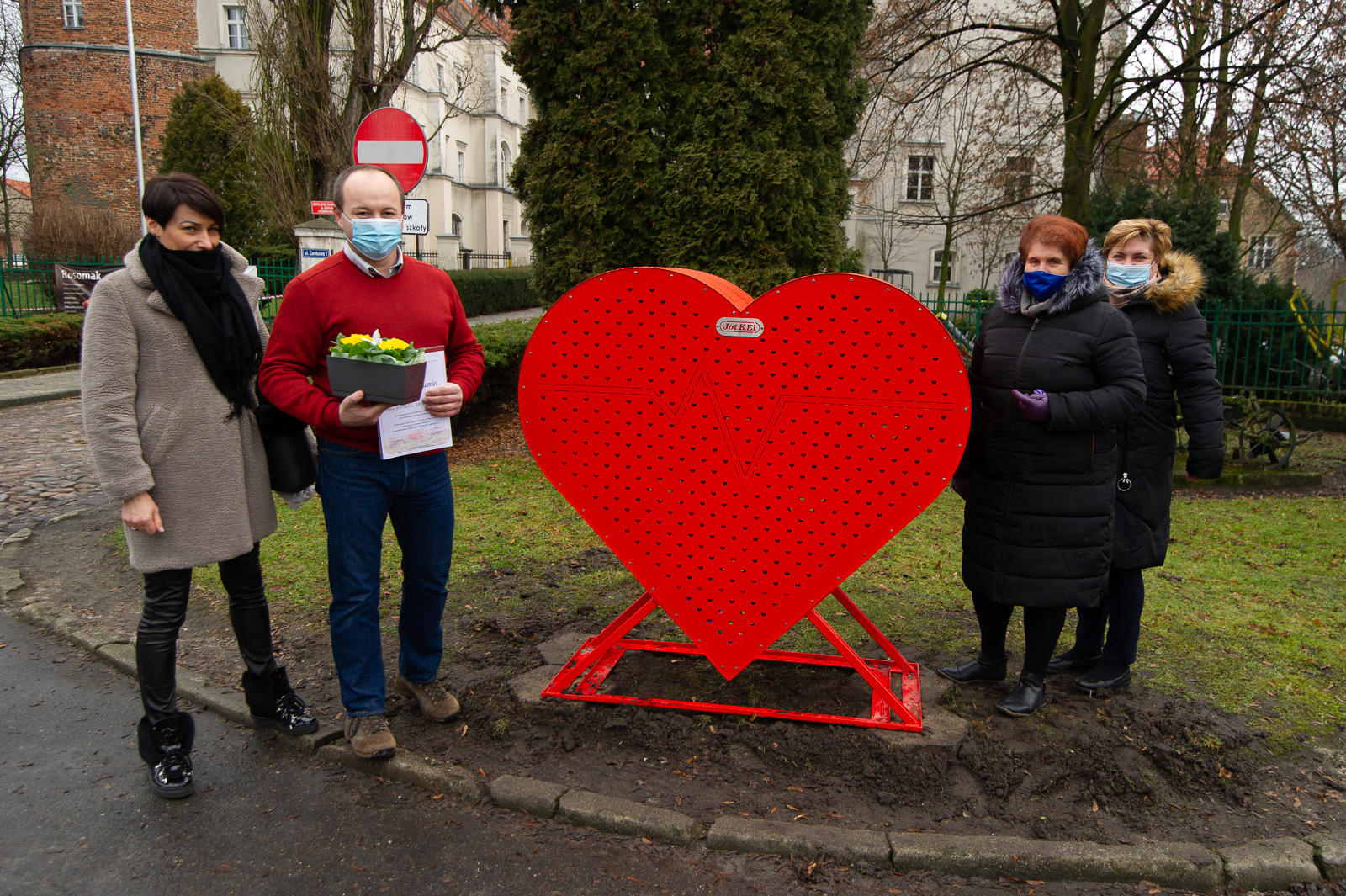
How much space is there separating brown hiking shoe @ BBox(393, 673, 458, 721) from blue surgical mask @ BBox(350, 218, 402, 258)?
1654 millimetres

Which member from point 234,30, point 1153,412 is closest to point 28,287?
point 1153,412

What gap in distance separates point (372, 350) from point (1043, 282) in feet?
7.70

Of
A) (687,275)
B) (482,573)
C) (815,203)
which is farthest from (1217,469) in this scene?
(815,203)

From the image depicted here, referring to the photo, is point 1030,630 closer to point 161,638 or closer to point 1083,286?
point 1083,286

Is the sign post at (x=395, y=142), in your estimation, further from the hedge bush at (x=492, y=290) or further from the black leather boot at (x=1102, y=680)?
the hedge bush at (x=492, y=290)

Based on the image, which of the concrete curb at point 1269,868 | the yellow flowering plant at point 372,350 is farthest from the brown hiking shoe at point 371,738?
the concrete curb at point 1269,868

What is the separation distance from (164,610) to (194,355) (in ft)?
2.85

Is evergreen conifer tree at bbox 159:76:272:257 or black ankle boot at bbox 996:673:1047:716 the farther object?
evergreen conifer tree at bbox 159:76:272:257

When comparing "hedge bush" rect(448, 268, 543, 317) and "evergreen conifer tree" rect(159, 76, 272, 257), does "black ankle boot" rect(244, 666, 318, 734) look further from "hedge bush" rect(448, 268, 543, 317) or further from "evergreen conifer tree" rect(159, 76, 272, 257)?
"evergreen conifer tree" rect(159, 76, 272, 257)

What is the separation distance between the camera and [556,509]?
6840 millimetres

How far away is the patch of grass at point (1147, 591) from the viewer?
4.04 m

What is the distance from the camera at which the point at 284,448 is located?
3.25 metres

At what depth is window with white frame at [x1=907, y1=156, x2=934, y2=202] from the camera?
30.9 m

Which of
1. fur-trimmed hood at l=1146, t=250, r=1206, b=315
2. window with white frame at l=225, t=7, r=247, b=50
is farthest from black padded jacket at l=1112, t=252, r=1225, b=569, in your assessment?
window with white frame at l=225, t=7, r=247, b=50
